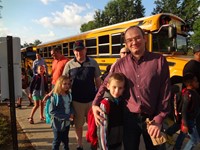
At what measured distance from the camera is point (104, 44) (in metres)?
9.40

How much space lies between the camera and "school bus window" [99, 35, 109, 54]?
9188 millimetres

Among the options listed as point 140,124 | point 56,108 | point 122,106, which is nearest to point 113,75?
point 122,106

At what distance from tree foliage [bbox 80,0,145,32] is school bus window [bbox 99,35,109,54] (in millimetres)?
60855

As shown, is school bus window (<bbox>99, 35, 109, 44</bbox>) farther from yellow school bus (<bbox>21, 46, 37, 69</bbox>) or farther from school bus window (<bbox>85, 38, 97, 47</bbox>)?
yellow school bus (<bbox>21, 46, 37, 69</bbox>)

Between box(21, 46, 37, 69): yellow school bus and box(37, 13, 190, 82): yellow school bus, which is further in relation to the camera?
box(21, 46, 37, 69): yellow school bus

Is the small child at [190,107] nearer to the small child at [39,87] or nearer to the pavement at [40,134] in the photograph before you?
the pavement at [40,134]

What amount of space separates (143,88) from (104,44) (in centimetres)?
698

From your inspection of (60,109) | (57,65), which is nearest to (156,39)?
(57,65)

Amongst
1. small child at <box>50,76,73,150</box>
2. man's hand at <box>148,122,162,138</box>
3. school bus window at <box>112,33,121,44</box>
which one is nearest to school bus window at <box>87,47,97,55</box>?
school bus window at <box>112,33,121,44</box>

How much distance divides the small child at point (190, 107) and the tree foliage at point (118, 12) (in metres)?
66.3

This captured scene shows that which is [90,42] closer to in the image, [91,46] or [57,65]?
[91,46]

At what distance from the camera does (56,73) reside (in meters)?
5.85

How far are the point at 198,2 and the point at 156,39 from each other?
49.1 meters

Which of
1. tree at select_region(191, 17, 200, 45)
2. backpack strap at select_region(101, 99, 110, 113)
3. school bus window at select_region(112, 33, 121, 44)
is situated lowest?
backpack strap at select_region(101, 99, 110, 113)
